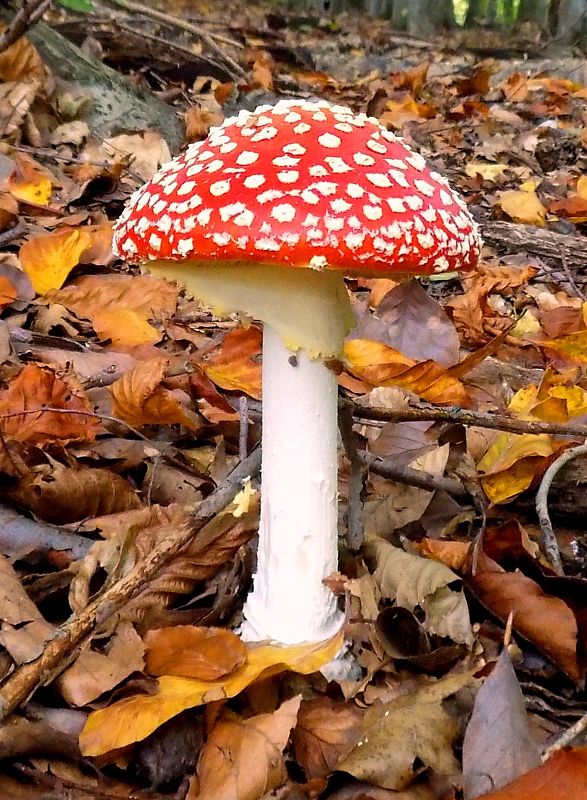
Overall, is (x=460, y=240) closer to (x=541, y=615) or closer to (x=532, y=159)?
(x=541, y=615)

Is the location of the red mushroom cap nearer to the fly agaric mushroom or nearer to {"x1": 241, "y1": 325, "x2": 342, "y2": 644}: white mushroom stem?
the fly agaric mushroom

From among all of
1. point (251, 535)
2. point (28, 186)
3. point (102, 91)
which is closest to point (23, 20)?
point (28, 186)

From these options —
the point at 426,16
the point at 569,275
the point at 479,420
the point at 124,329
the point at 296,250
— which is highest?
the point at 296,250

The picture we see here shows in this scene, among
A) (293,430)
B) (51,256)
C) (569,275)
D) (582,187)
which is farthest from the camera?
(582,187)

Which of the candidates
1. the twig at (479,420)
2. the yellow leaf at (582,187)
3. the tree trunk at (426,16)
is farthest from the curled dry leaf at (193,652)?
the tree trunk at (426,16)

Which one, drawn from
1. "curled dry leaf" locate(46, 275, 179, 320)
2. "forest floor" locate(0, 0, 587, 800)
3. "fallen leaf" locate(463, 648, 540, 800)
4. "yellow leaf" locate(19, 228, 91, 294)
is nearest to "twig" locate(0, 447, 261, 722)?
"forest floor" locate(0, 0, 587, 800)

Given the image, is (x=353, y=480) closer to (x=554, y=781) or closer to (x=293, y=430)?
(x=293, y=430)
